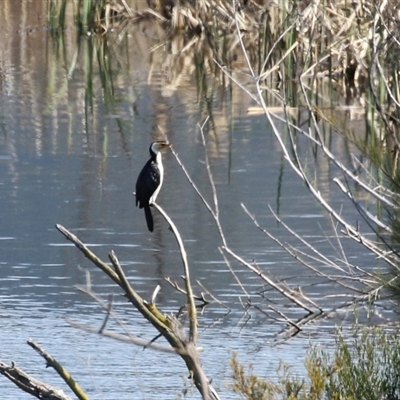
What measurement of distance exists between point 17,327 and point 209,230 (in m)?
1.63

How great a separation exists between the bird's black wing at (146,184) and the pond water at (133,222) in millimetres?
194

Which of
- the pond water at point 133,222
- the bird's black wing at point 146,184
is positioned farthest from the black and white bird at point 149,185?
the pond water at point 133,222

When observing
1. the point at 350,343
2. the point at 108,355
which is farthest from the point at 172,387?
the point at 350,343

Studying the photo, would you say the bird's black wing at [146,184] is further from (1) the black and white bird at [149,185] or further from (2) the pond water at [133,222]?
(2) the pond water at [133,222]

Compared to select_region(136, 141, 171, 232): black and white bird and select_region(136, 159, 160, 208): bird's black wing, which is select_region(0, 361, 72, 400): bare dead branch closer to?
select_region(136, 141, 171, 232): black and white bird

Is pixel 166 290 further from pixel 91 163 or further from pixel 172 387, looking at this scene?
pixel 91 163

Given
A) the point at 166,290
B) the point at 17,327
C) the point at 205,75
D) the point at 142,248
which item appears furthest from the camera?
the point at 205,75

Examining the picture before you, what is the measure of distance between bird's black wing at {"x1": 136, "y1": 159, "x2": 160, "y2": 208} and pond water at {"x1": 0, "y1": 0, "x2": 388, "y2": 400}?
19cm

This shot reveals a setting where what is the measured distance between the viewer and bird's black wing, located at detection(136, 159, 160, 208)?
5918 mm

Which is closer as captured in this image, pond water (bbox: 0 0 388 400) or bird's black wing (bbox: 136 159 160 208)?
pond water (bbox: 0 0 388 400)

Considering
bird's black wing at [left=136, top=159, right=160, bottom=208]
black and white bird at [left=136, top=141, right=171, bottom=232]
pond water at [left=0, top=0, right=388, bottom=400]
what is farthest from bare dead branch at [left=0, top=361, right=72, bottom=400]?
bird's black wing at [left=136, top=159, right=160, bottom=208]

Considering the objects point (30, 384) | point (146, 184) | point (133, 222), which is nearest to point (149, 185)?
point (146, 184)

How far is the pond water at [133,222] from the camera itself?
431 centimetres

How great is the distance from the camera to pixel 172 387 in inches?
155
